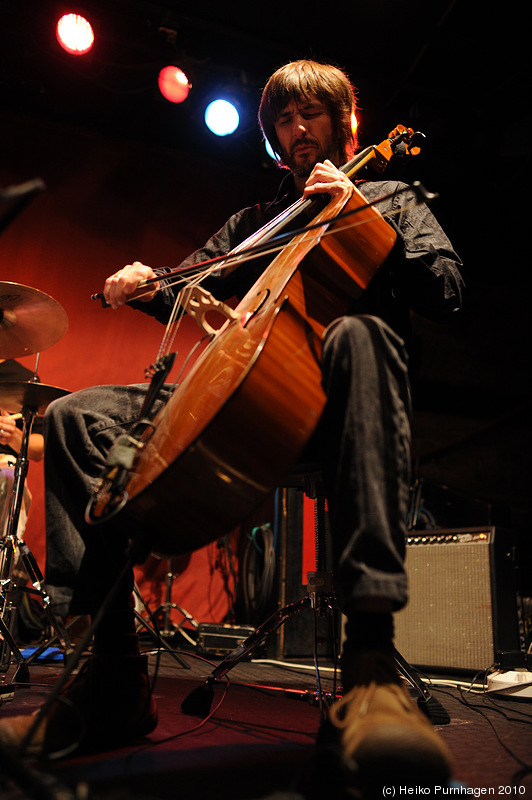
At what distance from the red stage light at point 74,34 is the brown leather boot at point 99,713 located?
13.1 ft

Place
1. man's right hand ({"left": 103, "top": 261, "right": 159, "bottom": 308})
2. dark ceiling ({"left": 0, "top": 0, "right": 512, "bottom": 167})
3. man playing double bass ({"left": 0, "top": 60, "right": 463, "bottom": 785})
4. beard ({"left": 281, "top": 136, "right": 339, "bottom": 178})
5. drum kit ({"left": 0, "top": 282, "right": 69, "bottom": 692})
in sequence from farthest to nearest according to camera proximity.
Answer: dark ceiling ({"left": 0, "top": 0, "right": 512, "bottom": 167}), drum kit ({"left": 0, "top": 282, "right": 69, "bottom": 692}), beard ({"left": 281, "top": 136, "right": 339, "bottom": 178}), man's right hand ({"left": 103, "top": 261, "right": 159, "bottom": 308}), man playing double bass ({"left": 0, "top": 60, "right": 463, "bottom": 785})

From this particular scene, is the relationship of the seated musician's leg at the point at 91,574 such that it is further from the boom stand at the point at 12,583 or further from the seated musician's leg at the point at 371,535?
the boom stand at the point at 12,583

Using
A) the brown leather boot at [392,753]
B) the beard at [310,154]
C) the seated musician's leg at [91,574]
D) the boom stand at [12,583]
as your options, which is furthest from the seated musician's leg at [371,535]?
the boom stand at [12,583]

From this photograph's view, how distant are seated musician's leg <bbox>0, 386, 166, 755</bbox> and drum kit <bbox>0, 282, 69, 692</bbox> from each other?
4.19 feet

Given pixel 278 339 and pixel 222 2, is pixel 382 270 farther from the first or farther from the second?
pixel 222 2

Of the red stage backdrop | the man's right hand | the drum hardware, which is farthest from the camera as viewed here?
the red stage backdrop

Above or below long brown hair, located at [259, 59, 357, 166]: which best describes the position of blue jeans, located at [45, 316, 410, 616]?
below

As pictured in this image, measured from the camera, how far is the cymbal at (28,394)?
94.7 inches

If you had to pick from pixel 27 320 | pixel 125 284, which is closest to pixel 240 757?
pixel 125 284

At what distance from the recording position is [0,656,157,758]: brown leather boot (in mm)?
915

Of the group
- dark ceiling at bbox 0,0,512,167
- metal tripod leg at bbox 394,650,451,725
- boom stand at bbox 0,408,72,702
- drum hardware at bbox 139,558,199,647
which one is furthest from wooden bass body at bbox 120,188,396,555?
dark ceiling at bbox 0,0,512,167

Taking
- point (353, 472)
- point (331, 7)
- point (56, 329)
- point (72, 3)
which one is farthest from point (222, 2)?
point (353, 472)

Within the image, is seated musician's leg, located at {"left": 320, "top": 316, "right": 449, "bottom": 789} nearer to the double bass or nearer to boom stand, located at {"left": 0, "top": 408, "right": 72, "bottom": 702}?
the double bass

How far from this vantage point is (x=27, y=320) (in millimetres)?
2527
